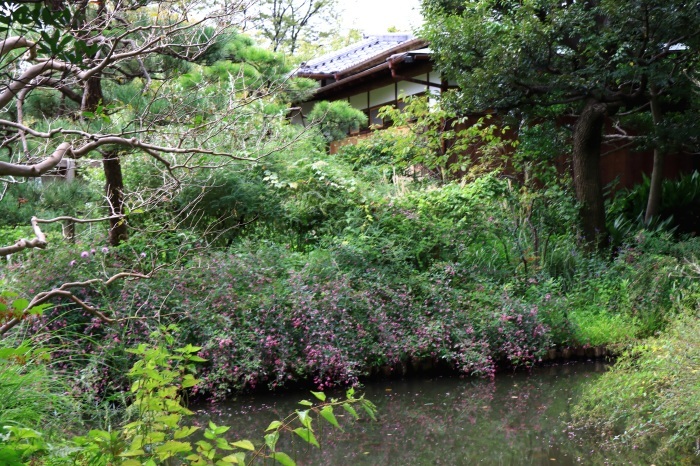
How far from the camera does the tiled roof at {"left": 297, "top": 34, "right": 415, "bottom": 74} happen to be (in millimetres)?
19234

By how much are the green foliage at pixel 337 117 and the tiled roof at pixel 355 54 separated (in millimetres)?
4695

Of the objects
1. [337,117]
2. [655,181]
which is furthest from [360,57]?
[655,181]

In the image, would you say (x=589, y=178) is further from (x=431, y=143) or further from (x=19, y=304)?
(x=19, y=304)

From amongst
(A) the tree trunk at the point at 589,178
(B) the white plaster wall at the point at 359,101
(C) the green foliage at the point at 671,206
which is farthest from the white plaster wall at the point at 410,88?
(A) the tree trunk at the point at 589,178

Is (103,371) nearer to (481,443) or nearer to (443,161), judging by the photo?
(481,443)

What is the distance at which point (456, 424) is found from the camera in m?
5.79

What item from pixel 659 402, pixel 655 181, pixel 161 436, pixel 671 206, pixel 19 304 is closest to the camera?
pixel 19 304

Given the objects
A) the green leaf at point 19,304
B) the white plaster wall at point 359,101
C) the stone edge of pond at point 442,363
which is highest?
the white plaster wall at point 359,101

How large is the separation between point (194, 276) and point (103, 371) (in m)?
1.48

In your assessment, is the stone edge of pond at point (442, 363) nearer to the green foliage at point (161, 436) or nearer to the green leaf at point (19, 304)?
the green foliage at point (161, 436)

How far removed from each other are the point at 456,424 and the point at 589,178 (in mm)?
6072

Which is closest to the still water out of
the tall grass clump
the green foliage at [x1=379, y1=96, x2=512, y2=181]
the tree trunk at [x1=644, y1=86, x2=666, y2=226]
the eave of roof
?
the tall grass clump

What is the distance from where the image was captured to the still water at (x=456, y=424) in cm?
494

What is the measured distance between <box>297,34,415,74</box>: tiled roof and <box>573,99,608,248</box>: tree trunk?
9.09 metres
